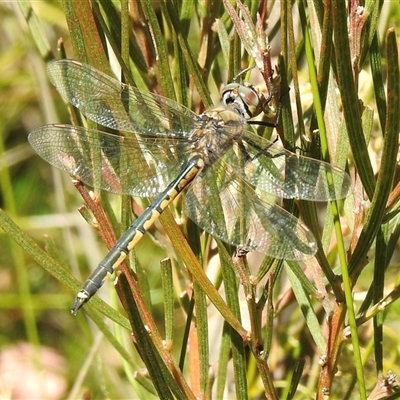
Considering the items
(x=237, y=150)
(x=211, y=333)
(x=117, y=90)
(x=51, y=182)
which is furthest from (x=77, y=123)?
(x=51, y=182)

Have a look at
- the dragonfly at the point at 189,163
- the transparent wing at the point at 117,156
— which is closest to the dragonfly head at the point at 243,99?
the dragonfly at the point at 189,163

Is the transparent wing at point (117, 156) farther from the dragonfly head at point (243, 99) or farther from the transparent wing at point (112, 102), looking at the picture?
the dragonfly head at point (243, 99)

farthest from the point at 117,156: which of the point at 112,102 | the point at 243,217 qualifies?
the point at 243,217

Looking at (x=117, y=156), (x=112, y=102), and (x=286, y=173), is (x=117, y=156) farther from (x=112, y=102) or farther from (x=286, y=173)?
(x=286, y=173)

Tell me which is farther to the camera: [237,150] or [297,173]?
[237,150]

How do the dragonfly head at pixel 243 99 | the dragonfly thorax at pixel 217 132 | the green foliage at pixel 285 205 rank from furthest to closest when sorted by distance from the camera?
the dragonfly thorax at pixel 217 132 < the dragonfly head at pixel 243 99 < the green foliage at pixel 285 205

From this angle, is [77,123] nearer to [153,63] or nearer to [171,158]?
[153,63]
